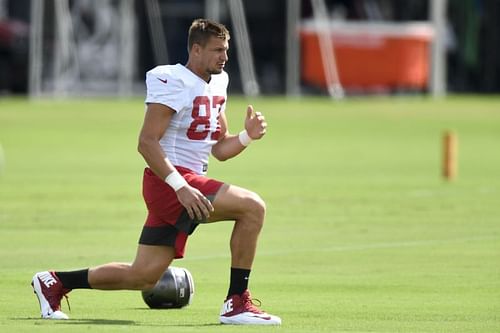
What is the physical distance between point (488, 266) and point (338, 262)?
1449 millimetres

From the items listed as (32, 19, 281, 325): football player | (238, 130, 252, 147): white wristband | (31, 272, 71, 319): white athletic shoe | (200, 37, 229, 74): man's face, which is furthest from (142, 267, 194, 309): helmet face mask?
(200, 37, 229, 74): man's face

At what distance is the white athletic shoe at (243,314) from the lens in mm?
10227

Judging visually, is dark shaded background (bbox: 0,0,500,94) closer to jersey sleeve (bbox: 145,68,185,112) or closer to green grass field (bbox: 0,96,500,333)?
green grass field (bbox: 0,96,500,333)

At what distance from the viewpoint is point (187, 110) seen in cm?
1045

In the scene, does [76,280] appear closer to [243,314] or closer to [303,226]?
[243,314]

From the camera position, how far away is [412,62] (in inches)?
1853

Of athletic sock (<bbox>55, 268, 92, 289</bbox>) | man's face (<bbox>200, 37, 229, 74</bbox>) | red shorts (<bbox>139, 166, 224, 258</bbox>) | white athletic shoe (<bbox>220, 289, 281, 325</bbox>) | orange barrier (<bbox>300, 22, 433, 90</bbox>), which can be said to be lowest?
orange barrier (<bbox>300, 22, 433, 90</bbox>)

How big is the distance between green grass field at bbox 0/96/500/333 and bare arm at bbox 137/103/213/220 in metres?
0.83

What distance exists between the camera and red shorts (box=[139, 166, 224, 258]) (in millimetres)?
10305

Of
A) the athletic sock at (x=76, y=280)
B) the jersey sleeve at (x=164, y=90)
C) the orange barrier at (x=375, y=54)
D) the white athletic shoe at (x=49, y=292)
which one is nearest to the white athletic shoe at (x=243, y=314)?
the athletic sock at (x=76, y=280)

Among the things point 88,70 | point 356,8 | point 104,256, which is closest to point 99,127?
point 88,70

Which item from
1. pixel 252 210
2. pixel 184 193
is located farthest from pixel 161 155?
pixel 252 210

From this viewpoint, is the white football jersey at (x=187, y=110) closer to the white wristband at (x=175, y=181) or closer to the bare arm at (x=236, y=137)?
the bare arm at (x=236, y=137)

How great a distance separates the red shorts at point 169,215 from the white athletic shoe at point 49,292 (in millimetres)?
745
